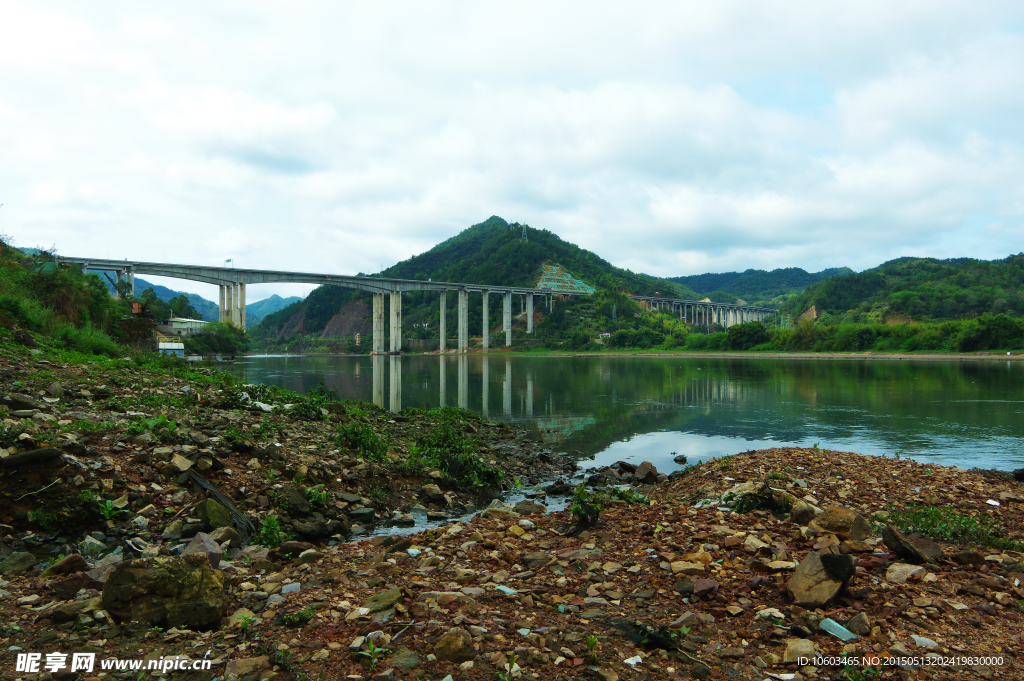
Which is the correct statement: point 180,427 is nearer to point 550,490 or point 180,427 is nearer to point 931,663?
point 550,490

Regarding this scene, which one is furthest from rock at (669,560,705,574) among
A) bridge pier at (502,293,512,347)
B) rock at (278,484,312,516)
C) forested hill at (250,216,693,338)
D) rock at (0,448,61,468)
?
forested hill at (250,216,693,338)

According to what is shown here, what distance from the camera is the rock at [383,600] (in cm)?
499

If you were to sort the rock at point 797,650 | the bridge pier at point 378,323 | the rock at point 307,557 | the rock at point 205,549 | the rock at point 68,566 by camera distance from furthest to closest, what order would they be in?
1. the bridge pier at point 378,323
2. the rock at point 307,557
3. the rock at point 205,549
4. the rock at point 68,566
5. the rock at point 797,650

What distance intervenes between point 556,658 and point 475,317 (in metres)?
147

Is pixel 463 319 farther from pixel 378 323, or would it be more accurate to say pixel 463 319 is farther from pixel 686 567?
pixel 686 567

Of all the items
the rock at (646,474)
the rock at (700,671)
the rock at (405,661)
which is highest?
the rock at (405,661)

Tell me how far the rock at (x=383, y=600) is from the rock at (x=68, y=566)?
3060 mm

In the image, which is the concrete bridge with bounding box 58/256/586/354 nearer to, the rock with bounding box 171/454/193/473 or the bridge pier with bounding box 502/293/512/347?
the bridge pier with bounding box 502/293/512/347

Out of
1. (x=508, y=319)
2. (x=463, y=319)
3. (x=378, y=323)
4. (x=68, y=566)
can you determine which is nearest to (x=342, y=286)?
(x=378, y=323)

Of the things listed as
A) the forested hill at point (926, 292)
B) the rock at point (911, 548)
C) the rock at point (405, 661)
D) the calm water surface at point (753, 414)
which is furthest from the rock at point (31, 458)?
the forested hill at point (926, 292)

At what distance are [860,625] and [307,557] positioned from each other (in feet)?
18.5

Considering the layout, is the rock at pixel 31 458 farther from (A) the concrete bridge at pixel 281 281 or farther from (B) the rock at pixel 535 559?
(A) the concrete bridge at pixel 281 281

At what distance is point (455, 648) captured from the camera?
425cm

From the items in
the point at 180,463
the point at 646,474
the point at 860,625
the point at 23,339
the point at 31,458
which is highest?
the point at 23,339
